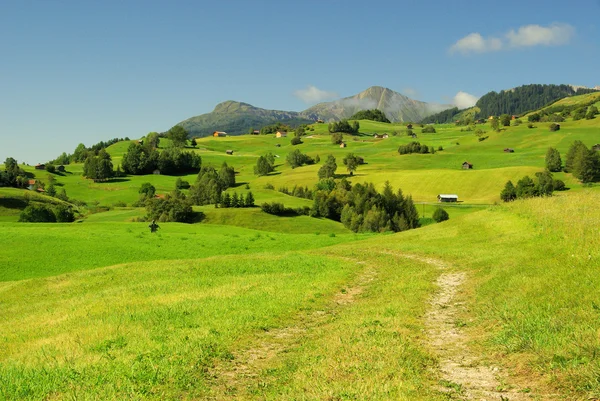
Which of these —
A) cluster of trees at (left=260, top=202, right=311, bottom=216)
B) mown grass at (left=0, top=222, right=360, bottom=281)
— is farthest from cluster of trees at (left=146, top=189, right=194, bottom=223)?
mown grass at (left=0, top=222, right=360, bottom=281)

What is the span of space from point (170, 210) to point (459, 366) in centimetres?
11603

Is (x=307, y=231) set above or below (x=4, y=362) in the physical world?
below

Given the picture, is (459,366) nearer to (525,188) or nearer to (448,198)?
(525,188)

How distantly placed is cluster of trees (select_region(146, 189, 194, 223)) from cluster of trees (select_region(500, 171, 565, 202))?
86.5 m

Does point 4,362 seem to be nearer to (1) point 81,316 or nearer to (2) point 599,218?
(1) point 81,316

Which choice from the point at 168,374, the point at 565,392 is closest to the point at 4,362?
the point at 168,374

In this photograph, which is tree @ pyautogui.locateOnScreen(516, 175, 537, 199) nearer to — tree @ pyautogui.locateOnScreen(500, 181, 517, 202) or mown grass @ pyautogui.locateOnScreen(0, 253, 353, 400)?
tree @ pyautogui.locateOnScreen(500, 181, 517, 202)

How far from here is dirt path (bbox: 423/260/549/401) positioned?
34.4ft

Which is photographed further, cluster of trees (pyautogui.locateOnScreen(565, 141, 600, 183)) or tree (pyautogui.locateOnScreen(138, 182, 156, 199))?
tree (pyautogui.locateOnScreen(138, 182, 156, 199))

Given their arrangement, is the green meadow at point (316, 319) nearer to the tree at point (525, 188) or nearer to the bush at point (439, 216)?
the bush at point (439, 216)

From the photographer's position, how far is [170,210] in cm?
12256

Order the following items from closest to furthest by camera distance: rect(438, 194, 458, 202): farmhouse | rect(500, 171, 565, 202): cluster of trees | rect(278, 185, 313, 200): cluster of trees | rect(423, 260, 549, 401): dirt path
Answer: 1. rect(423, 260, 549, 401): dirt path
2. rect(500, 171, 565, 202): cluster of trees
3. rect(438, 194, 458, 202): farmhouse
4. rect(278, 185, 313, 200): cluster of trees

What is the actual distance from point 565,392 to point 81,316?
1872 cm

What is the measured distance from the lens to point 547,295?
1666 cm
